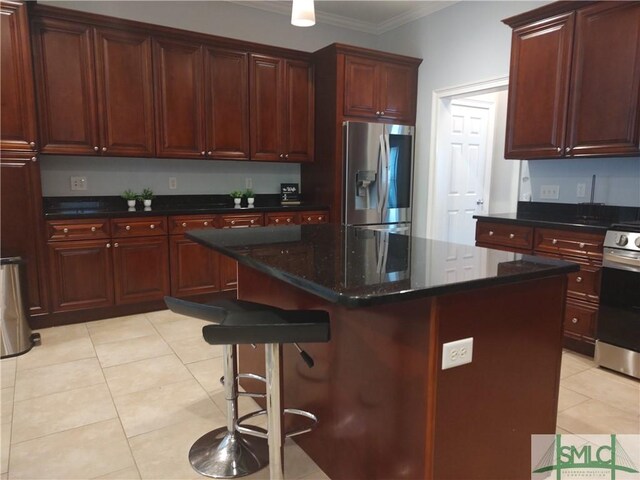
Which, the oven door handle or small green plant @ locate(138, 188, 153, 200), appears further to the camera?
small green plant @ locate(138, 188, 153, 200)

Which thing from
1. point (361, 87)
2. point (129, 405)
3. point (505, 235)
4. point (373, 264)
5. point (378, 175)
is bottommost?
point (129, 405)

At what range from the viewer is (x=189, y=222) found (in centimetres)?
385

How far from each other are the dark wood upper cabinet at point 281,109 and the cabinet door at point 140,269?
1335 millimetres

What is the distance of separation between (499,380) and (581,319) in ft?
6.19

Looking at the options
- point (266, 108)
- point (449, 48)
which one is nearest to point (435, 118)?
point (449, 48)

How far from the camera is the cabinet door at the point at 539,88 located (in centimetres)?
313

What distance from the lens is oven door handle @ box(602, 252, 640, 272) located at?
2537 mm

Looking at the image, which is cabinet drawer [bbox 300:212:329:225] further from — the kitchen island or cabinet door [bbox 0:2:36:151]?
the kitchen island

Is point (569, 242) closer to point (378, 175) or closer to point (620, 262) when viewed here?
point (620, 262)

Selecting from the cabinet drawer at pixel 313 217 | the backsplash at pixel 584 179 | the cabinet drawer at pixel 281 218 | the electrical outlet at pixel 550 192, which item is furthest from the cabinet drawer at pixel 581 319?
the cabinet drawer at pixel 281 218

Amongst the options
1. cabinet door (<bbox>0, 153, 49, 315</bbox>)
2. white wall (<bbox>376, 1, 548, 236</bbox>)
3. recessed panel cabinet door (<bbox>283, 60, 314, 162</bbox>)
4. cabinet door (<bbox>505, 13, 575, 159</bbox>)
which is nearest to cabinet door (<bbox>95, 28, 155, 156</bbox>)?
cabinet door (<bbox>0, 153, 49, 315</bbox>)

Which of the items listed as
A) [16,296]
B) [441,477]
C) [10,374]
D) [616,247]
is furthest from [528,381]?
[16,296]

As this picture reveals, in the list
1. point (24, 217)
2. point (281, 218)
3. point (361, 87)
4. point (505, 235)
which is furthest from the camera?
point (361, 87)

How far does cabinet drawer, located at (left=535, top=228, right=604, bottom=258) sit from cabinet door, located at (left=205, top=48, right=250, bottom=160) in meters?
2.78
